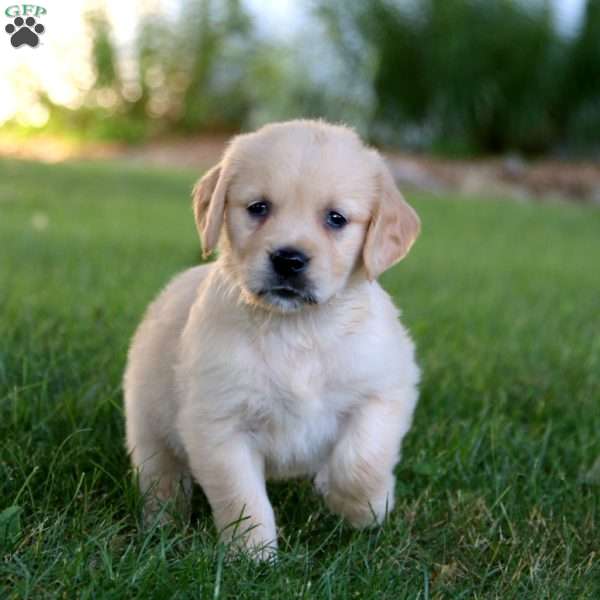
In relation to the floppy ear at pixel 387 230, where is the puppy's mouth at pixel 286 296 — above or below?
below

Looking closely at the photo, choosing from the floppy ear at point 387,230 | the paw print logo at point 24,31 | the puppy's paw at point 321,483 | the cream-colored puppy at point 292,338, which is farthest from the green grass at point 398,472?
the paw print logo at point 24,31

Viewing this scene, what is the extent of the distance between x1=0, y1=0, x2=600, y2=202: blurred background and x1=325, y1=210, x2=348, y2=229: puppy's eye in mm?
14234

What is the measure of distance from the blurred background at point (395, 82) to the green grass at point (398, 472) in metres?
11.7

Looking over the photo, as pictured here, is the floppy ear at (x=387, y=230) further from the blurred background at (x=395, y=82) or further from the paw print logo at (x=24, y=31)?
the blurred background at (x=395, y=82)

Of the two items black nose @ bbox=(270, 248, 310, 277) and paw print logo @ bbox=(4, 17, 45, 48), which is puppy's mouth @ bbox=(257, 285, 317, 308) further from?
paw print logo @ bbox=(4, 17, 45, 48)

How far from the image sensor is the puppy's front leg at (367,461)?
2641 mm

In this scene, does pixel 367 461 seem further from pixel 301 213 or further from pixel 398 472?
pixel 301 213

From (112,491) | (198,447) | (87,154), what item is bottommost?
(87,154)

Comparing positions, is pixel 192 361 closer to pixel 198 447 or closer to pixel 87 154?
pixel 198 447

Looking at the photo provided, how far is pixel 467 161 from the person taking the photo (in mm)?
17406

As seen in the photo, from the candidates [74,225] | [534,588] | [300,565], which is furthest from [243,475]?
[74,225]

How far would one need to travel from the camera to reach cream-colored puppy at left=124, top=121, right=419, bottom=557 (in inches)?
100

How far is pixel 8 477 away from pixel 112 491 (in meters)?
0.28

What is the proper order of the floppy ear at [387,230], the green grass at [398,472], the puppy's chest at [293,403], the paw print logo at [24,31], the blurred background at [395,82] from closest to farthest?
the green grass at [398,472], the puppy's chest at [293,403], the floppy ear at [387,230], the paw print logo at [24,31], the blurred background at [395,82]
